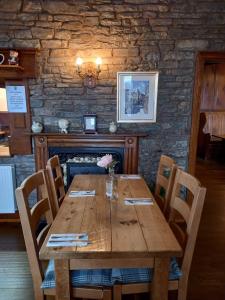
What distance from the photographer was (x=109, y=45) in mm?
3025

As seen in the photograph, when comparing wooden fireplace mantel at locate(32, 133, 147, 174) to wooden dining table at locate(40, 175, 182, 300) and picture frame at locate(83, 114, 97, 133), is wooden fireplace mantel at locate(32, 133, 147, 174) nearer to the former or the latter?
picture frame at locate(83, 114, 97, 133)

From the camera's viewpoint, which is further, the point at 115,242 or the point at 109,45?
the point at 109,45

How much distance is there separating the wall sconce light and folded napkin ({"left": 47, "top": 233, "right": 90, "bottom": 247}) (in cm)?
218

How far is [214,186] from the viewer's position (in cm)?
468

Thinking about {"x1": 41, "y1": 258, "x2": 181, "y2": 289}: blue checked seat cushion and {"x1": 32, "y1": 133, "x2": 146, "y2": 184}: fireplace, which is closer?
{"x1": 41, "y1": 258, "x2": 181, "y2": 289}: blue checked seat cushion

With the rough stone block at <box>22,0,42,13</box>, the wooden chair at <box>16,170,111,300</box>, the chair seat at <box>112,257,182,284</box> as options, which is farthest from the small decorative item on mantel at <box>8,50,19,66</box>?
the chair seat at <box>112,257,182,284</box>

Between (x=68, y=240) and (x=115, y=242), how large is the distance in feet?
0.81

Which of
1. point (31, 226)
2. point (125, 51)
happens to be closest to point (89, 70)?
point (125, 51)

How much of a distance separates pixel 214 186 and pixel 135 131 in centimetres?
240

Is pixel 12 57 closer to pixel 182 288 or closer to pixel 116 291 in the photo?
pixel 116 291

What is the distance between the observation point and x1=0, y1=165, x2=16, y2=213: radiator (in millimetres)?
3129

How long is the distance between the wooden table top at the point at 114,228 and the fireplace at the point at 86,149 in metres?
1.20

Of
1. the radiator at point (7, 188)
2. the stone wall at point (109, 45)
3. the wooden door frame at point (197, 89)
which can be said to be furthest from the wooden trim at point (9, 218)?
the wooden door frame at point (197, 89)

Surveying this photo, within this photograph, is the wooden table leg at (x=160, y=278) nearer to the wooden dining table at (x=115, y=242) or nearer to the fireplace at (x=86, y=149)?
the wooden dining table at (x=115, y=242)
